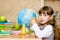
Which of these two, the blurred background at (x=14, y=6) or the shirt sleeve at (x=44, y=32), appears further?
the blurred background at (x=14, y=6)

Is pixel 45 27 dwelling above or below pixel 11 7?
below

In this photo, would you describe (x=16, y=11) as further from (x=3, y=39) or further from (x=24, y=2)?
(x=3, y=39)

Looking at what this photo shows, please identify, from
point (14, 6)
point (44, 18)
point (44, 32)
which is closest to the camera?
point (44, 32)

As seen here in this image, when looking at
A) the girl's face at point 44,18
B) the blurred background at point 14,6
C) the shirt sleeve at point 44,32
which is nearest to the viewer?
the shirt sleeve at point 44,32

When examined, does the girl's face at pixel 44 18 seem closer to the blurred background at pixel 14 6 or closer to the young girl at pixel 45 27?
the young girl at pixel 45 27

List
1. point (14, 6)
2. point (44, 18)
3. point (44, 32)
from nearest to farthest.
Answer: point (44, 32)
point (44, 18)
point (14, 6)

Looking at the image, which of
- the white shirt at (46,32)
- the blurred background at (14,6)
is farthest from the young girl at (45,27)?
the blurred background at (14,6)

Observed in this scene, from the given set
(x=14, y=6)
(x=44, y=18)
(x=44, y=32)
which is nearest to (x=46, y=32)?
(x=44, y=32)

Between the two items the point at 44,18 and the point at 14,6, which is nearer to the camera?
the point at 44,18

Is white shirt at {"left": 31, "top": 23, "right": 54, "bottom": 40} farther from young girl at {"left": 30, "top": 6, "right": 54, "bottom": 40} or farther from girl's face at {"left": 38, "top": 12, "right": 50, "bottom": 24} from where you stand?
girl's face at {"left": 38, "top": 12, "right": 50, "bottom": 24}

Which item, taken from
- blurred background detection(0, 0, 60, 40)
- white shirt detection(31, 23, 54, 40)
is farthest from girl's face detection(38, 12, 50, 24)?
blurred background detection(0, 0, 60, 40)

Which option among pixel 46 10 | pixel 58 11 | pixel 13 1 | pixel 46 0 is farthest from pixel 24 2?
pixel 46 10

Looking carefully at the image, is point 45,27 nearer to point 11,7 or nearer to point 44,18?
point 44,18

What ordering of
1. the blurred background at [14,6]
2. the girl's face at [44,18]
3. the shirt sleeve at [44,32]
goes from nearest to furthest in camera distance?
the shirt sleeve at [44,32]
the girl's face at [44,18]
the blurred background at [14,6]
